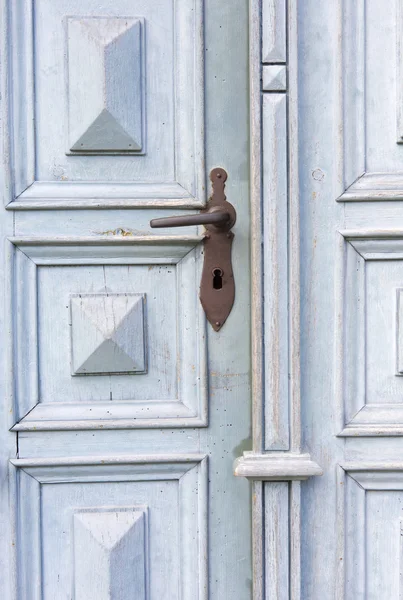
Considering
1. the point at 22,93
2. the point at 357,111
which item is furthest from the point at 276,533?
the point at 22,93

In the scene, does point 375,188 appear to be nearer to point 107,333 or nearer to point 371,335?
point 371,335

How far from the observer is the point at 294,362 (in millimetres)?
998

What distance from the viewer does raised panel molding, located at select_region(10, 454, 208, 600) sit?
40.8 inches

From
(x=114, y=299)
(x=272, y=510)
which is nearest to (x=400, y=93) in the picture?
(x=114, y=299)

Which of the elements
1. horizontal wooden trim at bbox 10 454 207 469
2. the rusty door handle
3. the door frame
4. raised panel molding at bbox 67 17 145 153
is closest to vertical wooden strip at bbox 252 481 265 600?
the door frame

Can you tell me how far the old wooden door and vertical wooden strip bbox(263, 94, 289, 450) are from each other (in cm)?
6

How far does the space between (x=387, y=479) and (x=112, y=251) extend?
0.58 metres

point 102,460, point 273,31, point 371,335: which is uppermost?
point 273,31

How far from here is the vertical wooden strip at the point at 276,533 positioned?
101 centimetres

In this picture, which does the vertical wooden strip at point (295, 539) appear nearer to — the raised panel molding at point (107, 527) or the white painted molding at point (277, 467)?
the white painted molding at point (277, 467)

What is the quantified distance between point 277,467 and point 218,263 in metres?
0.33

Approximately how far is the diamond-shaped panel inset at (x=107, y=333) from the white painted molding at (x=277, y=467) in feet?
0.75

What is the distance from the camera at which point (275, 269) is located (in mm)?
996

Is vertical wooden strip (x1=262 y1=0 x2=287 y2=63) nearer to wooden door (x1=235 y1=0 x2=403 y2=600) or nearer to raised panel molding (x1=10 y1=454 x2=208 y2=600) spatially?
wooden door (x1=235 y1=0 x2=403 y2=600)
